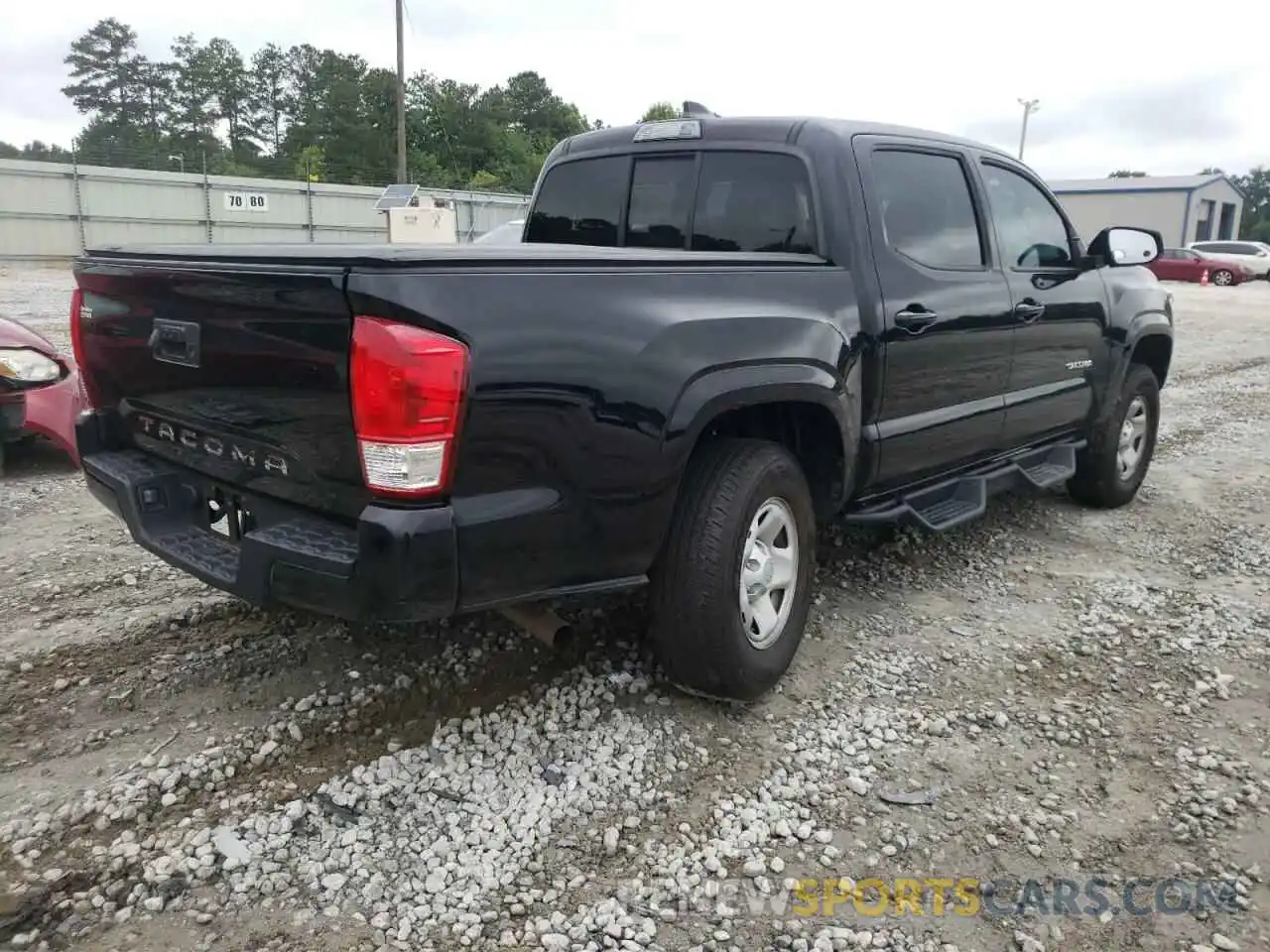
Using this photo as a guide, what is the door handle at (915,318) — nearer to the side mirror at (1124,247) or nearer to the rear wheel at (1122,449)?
the side mirror at (1124,247)

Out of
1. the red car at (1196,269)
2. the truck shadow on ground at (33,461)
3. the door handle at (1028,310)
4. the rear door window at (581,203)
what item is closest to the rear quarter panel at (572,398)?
the rear door window at (581,203)

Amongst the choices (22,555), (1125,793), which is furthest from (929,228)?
(22,555)

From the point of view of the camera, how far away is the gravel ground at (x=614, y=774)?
2342mm

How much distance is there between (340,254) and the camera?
239 cm

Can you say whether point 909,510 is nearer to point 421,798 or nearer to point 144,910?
point 421,798

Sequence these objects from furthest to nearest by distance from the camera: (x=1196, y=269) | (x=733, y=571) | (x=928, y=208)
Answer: (x=1196, y=269) → (x=928, y=208) → (x=733, y=571)

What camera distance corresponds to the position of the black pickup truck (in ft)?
7.78

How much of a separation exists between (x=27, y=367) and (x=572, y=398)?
4288 mm

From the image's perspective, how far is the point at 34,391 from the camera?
17.9 ft

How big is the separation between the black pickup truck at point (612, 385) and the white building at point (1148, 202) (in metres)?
49.9

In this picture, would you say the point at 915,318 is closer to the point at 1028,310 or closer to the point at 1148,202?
the point at 1028,310

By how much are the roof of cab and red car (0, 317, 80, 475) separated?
3.21 meters

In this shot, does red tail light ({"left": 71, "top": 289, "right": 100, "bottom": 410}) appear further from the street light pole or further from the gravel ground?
the street light pole

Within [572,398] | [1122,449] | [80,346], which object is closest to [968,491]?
[1122,449]
